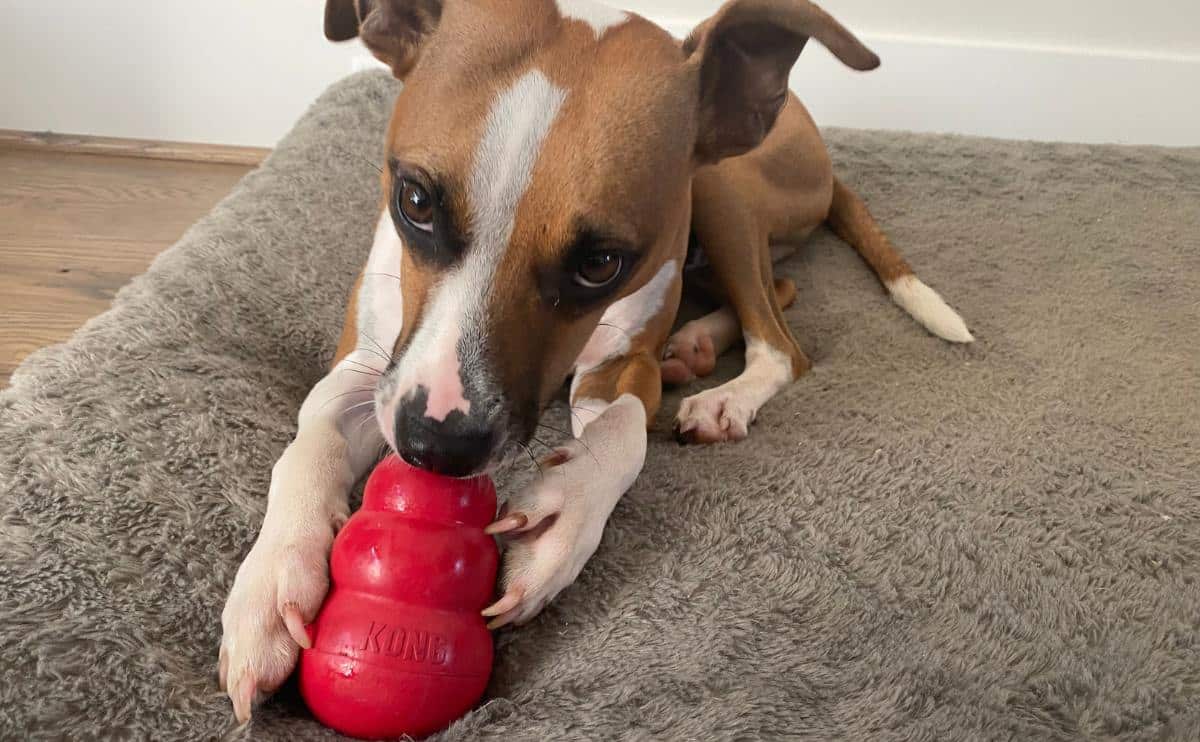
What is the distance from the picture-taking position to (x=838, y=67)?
383 centimetres

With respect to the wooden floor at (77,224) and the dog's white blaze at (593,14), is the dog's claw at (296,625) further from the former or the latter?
the wooden floor at (77,224)

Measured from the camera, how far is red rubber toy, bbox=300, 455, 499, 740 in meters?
1.14

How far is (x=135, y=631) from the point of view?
4.10ft

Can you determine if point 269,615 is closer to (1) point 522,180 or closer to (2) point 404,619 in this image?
(2) point 404,619

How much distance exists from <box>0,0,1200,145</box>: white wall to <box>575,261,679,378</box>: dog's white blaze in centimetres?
208

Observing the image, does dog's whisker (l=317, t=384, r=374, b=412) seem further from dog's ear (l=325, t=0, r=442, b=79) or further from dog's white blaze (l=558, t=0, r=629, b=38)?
dog's white blaze (l=558, t=0, r=629, b=38)

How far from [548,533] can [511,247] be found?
16.9 inches

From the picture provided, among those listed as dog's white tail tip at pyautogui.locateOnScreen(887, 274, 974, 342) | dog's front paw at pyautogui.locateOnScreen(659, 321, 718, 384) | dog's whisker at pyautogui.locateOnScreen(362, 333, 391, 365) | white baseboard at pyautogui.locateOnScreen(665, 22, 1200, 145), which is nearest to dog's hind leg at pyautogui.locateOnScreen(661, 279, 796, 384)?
dog's front paw at pyautogui.locateOnScreen(659, 321, 718, 384)

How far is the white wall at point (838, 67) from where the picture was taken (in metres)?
3.74

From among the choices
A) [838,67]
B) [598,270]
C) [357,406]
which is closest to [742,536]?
[598,270]

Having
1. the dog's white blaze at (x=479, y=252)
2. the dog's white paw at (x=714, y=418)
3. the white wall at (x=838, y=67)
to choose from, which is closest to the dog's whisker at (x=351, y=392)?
the dog's white blaze at (x=479, y=252)

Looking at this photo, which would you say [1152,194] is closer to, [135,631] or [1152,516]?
[1152,516]

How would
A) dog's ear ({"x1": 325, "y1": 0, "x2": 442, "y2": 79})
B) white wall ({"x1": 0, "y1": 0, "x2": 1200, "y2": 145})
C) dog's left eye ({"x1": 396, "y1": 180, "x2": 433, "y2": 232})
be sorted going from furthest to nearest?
white wall ({"x1": 0, "y1": 0, "x2": 1200, "y2": 145})
dog's ear ({"x1": 325, "y1": 0, "x2": 442, "y2": 79})
dog's left eye ({"x1": 396, "y1": 180, "x2": 433, "y2": 232})

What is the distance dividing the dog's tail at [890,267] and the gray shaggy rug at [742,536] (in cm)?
5
